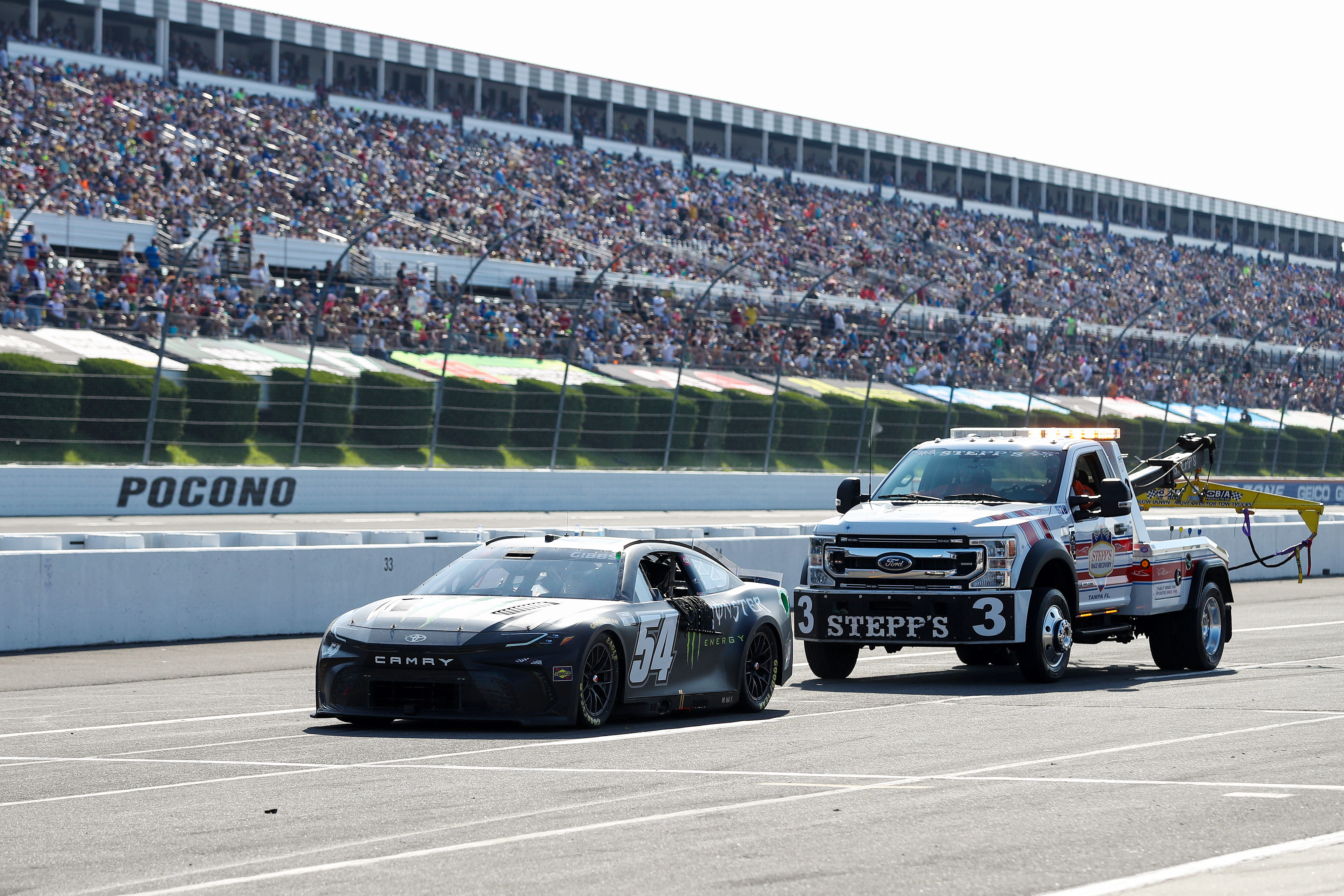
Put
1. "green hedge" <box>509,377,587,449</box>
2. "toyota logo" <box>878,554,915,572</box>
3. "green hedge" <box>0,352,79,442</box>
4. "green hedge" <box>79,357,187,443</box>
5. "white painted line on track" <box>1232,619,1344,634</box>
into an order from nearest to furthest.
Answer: "toyota logo" <box>878,554,915,572</box>, "white painted line on track" <box>1232,619,1344,634</box>, "green hedge" <box>0,352,79,442</box>, "green hedge" <box>79,357,187,443</box>, "green hedge" <box>509,377,587,449</box>

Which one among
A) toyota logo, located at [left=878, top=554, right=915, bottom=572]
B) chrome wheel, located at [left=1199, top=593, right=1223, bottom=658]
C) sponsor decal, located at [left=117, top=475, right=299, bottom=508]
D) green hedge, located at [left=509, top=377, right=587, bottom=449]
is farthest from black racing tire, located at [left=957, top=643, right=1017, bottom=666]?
green hedge, located at [left=509, top=377, right=587, bottom=449]

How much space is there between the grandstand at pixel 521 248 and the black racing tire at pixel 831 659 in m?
14.9

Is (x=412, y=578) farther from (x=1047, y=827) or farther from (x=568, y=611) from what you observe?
(x=1047, y=827)

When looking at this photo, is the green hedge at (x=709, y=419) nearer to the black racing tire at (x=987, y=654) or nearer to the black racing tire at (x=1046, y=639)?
the black racing tire at (x=987, y=654)

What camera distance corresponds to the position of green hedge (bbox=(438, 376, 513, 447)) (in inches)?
1206

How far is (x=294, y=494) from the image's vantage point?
96.8 feet

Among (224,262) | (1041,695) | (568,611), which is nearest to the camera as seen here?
(568,611)

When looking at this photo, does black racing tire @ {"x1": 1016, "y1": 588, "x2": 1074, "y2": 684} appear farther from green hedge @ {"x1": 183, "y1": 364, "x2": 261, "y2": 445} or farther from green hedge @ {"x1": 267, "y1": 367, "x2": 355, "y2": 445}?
green hedge @ {"x1": 267, "y1": 367, "x2": 355, "y2": 445}

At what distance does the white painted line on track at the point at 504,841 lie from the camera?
235 inches

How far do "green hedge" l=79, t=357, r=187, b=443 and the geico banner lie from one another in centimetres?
61

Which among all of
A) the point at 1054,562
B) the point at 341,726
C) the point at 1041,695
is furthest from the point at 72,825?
the point at 1054,562

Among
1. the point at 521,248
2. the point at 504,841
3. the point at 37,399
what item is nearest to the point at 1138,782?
the point at 504,841

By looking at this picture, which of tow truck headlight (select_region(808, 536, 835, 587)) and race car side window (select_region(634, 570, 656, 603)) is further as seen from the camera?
tow truck headlight (select_region(808, 536, 835, 587))

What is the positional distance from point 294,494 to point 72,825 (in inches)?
892
